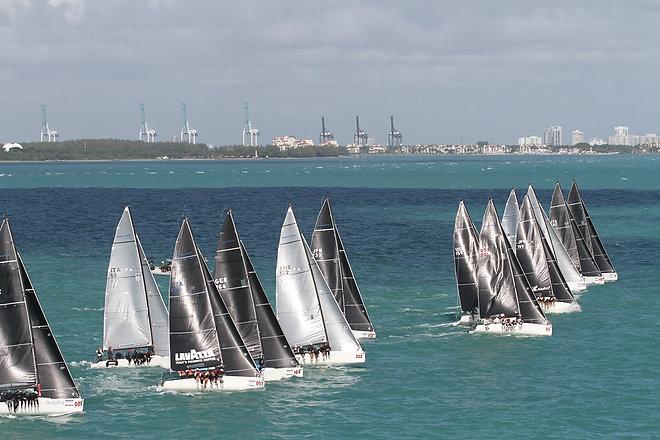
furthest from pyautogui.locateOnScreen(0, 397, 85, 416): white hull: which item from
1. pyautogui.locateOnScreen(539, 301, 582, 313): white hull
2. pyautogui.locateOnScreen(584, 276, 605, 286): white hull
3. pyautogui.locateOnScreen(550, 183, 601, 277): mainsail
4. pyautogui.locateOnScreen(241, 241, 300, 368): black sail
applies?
pyautogui.locateOnScreen(550, 183, 601, 277): mainsail

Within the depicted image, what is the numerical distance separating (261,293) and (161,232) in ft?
259

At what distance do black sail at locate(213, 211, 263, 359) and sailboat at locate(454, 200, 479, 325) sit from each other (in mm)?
19878

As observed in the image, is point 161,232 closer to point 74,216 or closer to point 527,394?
point 74,216

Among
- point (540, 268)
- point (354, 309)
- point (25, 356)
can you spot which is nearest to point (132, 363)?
point (25, 356)

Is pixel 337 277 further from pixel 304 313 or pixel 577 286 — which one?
pixel 577 286

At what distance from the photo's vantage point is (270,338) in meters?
60.8

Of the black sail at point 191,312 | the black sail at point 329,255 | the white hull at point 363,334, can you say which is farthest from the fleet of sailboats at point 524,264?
the black sail at point 191,312

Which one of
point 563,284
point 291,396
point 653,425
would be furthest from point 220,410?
point 563,284

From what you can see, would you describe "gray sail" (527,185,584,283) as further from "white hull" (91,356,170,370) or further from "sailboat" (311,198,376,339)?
"white hull" (91,356,170,370)

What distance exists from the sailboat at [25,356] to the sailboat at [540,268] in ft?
125

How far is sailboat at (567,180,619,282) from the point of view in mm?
97312

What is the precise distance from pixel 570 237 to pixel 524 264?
15.1 m

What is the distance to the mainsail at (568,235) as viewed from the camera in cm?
9625

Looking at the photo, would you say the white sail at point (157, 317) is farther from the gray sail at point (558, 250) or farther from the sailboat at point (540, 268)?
the gray sail at point (558, 250)
